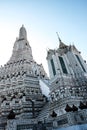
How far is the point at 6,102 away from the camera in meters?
36.4

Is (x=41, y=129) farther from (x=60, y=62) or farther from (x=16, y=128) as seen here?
(x=60, y=62)

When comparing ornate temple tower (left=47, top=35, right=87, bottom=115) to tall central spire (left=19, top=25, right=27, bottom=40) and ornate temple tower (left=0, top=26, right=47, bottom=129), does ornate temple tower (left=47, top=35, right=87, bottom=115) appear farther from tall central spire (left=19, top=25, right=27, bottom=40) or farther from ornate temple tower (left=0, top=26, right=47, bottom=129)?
tall central spire (left=19, top=25, right=27, bottom=40)

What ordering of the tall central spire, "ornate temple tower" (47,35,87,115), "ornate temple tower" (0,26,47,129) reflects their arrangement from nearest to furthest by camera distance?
→ "ornate temple tower" (0,26,47,129) → "ornate temple tower" (47,35,87,115) → the tall central spire

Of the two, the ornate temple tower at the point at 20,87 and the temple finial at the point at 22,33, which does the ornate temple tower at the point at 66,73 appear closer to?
the ornate temple tower at the point at 20,87

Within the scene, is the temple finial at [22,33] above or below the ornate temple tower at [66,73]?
above

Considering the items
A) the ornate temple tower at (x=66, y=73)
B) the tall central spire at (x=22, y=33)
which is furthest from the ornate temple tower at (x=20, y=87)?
the ornate temple tower at (x=66, y=73)

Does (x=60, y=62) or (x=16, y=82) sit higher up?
(x=60, y=62)

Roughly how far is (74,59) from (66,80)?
33.8ft

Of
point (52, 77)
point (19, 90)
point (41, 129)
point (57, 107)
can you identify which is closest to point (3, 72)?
point (19, 90)

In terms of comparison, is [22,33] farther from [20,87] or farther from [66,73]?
[66,73]

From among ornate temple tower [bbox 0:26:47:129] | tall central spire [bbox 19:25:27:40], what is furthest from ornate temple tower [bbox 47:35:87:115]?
tall central spire [bbox 19:25:27:40]

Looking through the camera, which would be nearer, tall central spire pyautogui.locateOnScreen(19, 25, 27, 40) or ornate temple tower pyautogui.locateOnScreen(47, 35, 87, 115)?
ornate temple tower pyautogui.locateOnScreen(47, 35, 87, 115)

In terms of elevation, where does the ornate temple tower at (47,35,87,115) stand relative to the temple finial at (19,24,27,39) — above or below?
below

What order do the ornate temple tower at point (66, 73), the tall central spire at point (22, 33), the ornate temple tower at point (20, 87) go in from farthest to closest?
the tall central spire at point (22, 33), the ornate temple tower at point (66, 73), the ornate temple tower at point (20, 87)
